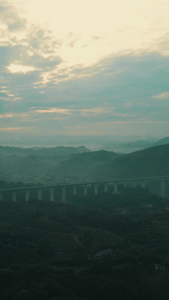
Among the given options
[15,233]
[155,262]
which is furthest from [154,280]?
[15,233]

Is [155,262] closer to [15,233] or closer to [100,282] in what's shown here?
[100,282]

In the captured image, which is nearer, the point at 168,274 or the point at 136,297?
the point at 136,297

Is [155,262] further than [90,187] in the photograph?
No

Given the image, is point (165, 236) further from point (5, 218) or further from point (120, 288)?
point (5, 218)

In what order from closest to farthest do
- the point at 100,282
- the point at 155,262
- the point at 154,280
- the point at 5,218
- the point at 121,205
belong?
1. the point at 100,282
2. the point at 154,280
3. the point at 155,262
4. the point at 5,218
5. the point at 121,205

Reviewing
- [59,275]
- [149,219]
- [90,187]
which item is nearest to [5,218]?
[149,219]

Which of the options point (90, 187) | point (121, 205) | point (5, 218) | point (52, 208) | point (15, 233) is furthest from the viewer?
point (90, 187)
